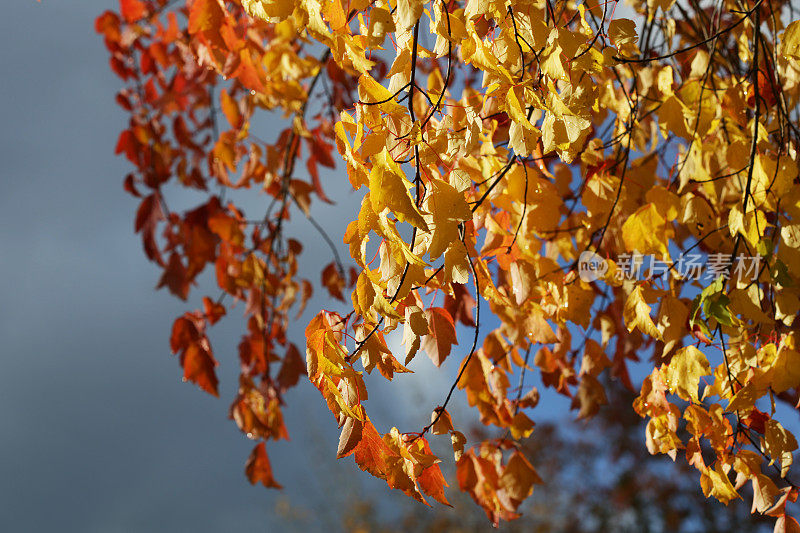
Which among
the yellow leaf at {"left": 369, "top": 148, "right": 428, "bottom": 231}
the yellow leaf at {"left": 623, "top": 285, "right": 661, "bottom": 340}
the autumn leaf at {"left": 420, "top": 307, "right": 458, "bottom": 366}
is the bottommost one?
the yellow leaf at {"left": 369, "top": 148, "right": 428, "bottom": 231}

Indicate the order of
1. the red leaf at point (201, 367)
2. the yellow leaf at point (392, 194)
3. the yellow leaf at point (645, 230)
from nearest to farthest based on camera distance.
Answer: the yellow leaf at point (392, 194) → the yellow leaf at point (645, 230) → the red leaf at point (201, 367)

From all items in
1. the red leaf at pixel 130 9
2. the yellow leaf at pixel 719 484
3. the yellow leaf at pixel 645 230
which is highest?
the red leaf at pixel 130 9

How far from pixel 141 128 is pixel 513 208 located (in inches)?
64.2

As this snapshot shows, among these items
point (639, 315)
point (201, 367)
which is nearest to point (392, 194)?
point (639, 315)

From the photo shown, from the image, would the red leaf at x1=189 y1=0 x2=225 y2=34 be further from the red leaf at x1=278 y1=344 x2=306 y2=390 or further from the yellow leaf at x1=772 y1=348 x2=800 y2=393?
the yellow leaf at x1=772 y1=348 x2=800 y2=393

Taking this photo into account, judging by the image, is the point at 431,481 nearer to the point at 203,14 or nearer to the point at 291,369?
the point at 203,14

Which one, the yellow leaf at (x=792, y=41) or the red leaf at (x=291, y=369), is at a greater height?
the yellow leaf at (x=792, y=41)

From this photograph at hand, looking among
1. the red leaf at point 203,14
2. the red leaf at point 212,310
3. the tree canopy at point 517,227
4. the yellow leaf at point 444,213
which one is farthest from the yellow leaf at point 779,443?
the red leaf at point 212,310

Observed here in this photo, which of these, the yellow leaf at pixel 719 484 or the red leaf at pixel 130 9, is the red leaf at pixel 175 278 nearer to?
the red leaf at pixel 130 9

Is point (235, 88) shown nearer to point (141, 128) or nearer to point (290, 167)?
point (141, 128)

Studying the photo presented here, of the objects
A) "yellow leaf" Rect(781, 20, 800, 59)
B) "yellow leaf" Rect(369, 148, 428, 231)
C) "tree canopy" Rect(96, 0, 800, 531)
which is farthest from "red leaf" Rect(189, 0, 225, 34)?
"yellow leaf" Rect(781, 20, 800, 59)

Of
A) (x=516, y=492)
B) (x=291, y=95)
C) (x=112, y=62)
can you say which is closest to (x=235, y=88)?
(x=112, y=62)

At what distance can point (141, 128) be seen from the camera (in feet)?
7.51

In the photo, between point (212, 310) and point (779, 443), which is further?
point (212, 310)
